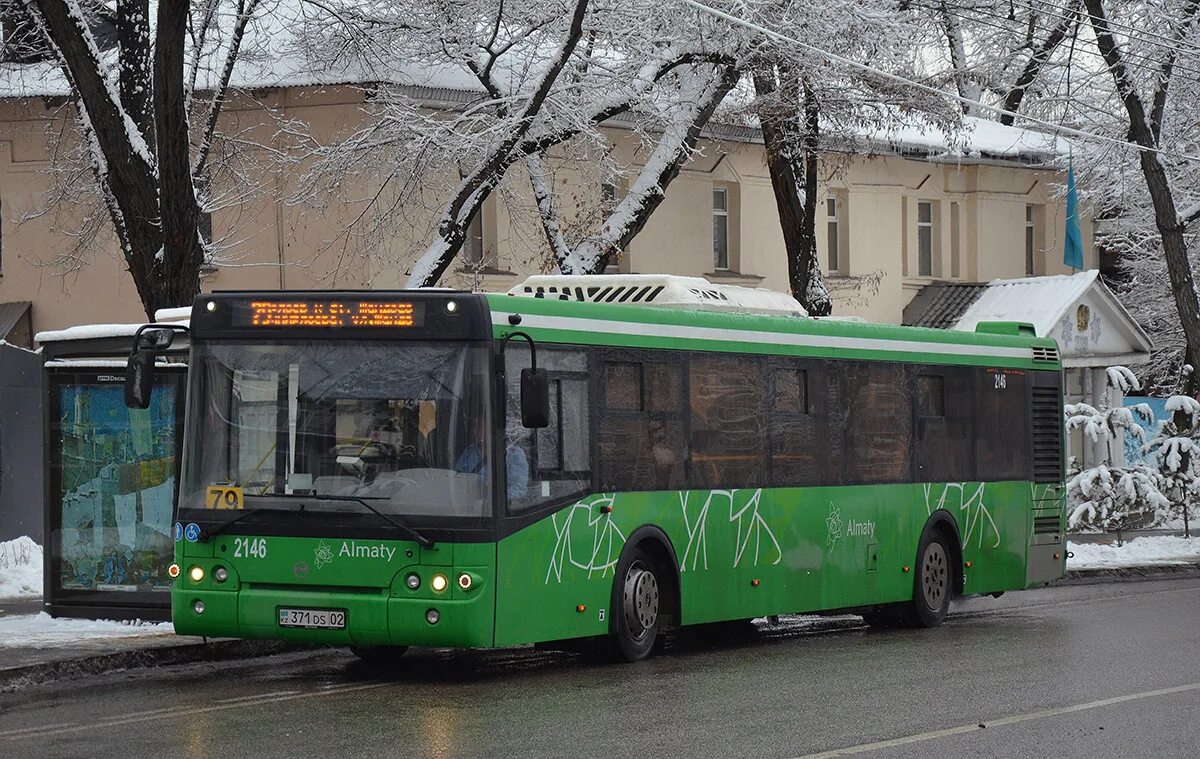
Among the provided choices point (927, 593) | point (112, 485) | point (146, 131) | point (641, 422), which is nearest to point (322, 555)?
point (641, 422)

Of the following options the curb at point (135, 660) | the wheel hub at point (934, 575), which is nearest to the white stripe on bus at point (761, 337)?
the wheel hub at point (934, 575)

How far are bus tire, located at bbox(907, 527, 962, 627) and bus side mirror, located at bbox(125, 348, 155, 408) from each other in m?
7.90

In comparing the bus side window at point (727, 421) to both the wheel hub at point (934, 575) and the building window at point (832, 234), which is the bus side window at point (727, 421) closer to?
the wheel hub at point (934, 575)

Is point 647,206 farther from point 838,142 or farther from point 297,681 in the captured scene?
point 297,681

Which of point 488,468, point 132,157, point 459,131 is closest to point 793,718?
point 488,468

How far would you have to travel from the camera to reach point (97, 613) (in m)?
15.4

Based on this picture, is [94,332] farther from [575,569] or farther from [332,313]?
[575,569]

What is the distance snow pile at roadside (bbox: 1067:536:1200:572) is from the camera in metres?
27.0

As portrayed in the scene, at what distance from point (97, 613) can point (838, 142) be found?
52.1 ft

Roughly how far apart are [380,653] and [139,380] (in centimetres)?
288

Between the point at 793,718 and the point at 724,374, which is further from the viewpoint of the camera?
the point at 724,374

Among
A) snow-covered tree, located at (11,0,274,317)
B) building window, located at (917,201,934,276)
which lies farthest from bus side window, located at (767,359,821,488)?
building window, located at (917,201,934,276)

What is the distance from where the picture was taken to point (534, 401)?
12.8 metres

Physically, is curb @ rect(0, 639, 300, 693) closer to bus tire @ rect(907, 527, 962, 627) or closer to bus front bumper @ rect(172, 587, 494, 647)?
bus front bumper @ rect(172, 587, 494, 647)
